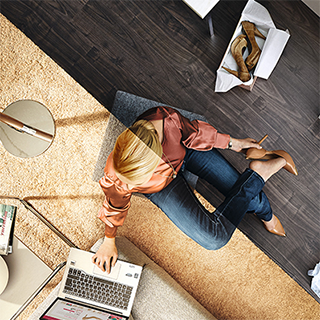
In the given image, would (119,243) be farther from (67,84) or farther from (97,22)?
(97,22)

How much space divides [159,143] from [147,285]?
632 mm

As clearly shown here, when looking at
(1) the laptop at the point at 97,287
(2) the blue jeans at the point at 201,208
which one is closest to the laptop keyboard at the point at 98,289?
(1) the laptop at the point at 97,287

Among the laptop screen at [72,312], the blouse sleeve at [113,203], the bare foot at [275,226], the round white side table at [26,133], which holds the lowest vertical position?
the laptop screen at [72,312]

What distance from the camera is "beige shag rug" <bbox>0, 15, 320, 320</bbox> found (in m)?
1.12

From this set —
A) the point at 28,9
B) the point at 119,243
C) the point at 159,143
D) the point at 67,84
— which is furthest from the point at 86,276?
the point at 28,9

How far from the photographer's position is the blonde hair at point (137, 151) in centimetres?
66

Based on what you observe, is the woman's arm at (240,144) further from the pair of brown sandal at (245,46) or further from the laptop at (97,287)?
the laptop at (97,287)

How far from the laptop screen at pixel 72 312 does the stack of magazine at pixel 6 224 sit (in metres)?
0.28

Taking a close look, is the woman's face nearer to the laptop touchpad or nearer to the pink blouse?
the pink blouse

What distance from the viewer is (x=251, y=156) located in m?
0.99

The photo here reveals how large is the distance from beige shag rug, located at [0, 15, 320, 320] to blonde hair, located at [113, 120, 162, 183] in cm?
47

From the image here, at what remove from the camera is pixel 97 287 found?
934mm

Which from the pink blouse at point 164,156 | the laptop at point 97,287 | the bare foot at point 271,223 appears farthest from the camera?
the bare foot at point 271,223

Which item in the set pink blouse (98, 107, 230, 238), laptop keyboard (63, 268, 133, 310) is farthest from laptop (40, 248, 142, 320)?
pink blouse (98, 107, 230, 238)
